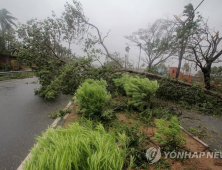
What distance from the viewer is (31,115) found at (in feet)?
14.7

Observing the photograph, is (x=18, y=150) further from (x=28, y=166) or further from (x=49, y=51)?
(x=49, y=51)

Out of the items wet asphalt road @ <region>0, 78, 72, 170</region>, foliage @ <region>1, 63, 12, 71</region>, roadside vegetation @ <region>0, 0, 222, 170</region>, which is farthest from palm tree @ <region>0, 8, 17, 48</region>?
wet asphalt road @ <region>0, 78, 72, 170</region>

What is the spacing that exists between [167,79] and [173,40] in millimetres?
4216

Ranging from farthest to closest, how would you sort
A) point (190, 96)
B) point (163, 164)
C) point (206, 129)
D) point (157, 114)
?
point (190, 96), point (157, 114), point (206, 129), point (163, 164)

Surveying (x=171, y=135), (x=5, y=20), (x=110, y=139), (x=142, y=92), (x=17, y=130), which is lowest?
(x=17, y=130)

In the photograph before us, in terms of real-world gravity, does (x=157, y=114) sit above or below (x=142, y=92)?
below

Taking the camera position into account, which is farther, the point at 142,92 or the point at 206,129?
the point at 142,92

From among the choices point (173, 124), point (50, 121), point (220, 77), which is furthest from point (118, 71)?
point (220, 77)

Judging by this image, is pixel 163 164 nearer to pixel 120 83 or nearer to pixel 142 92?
pixel 142 92

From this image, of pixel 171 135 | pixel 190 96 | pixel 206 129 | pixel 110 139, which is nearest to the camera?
pixel 110 139

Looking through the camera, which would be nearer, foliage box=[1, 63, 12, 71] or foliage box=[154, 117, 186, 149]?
foliage box=[154, 117, 186, 149]

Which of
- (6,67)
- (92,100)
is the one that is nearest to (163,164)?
(92,100)

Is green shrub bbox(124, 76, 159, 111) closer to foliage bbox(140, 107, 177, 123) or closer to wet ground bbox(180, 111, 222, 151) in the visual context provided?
foliage bbox(140, 107, 177, 123)

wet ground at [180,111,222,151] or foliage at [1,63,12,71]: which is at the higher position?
foliage at [1,63,12,71]
